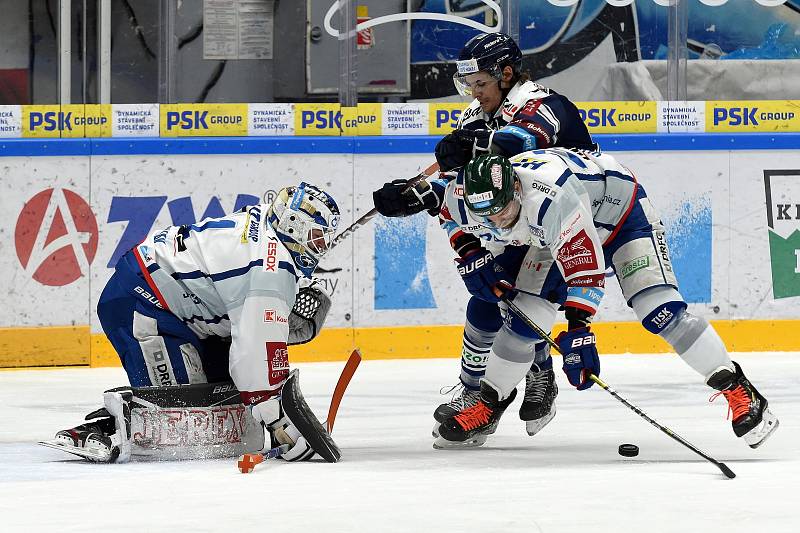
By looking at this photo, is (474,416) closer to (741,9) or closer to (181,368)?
(181,368)

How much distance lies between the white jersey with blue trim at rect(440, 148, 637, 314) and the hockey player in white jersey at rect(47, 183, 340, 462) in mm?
571

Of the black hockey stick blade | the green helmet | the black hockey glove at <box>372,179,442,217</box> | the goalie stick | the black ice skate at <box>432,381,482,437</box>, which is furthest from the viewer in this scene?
the black ice skate at <box>432,381,482,437</box>

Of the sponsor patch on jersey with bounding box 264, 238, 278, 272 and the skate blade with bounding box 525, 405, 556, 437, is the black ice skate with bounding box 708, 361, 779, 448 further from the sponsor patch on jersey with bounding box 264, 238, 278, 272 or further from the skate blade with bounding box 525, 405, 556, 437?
the sponsor patch on jersey with bounding box 264, 238, 278, 272

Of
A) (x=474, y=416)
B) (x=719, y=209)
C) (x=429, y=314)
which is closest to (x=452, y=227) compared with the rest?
(x=474, y=416)

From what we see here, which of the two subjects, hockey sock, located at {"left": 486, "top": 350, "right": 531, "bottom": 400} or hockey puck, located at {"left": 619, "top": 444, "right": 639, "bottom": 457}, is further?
hockey sock, located at {"left": 486, "top": 350, "right": 531, "bottom": 400}

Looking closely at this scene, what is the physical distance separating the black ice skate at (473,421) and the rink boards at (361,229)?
257 centimetres

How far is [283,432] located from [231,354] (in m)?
0.28

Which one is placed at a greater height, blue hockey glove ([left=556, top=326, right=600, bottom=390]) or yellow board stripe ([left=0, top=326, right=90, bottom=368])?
blue hockey glove ([left=556, top=326, right=600, bottom=390])

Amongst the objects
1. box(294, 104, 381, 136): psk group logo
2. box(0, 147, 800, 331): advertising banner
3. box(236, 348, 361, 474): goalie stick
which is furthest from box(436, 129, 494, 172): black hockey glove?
box(294, 104, 381, 136): psk group logo

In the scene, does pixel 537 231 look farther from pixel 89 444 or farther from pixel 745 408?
pixel 89 444

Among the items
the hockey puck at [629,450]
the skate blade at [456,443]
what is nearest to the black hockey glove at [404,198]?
the skate blade at [456,443]

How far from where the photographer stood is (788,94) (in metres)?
7.87

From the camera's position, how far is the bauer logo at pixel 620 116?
773cm

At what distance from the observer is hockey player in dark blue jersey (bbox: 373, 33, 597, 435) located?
4.69m
